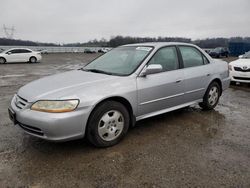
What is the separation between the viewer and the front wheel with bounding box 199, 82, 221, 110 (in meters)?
5.16

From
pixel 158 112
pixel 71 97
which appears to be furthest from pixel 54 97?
pixel 158 112

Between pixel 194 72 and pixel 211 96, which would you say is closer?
pixel 194 72

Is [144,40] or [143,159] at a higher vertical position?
[144,40]

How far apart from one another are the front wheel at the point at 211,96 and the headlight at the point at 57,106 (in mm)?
3183

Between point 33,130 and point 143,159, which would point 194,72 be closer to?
point 143,159

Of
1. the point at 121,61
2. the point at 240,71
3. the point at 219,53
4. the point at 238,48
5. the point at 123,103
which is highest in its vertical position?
the point at 238,48

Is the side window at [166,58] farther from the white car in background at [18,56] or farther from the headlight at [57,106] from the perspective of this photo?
the white car in background at [18,56]

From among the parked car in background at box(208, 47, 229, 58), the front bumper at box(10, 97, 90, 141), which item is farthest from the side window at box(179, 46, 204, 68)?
the parked car in background at box(208, 47, 229, 58)

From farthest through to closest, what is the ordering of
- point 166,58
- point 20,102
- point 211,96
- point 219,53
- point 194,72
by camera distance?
point 219,53, point 211,96, point 194,72, point 166,58, point 20,102

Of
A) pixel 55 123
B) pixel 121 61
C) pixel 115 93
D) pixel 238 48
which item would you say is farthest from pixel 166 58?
pixel 238 48

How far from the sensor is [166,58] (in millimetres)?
4375

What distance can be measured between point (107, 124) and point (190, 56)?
8.09ft

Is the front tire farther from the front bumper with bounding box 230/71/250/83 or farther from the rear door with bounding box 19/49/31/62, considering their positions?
the rear door with bounding box 19/49/31/62

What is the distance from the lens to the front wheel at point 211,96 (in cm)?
516
